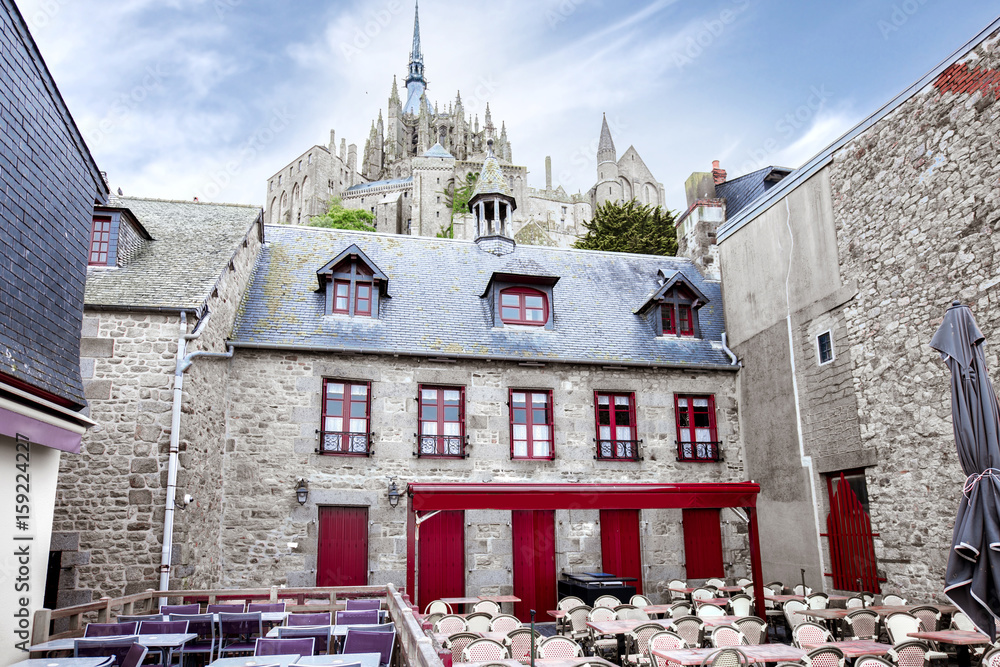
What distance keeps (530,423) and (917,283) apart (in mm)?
6840

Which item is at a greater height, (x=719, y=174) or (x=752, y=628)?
(x=719, y=174)

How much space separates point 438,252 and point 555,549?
707 cm

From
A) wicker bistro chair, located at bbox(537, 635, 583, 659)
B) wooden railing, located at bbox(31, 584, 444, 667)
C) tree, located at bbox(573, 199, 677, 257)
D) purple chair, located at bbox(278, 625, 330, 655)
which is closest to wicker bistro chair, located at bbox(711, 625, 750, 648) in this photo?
wicker bistro chair, located at bbox(537, 635, 583, 659)

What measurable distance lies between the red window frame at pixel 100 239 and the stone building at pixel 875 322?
1197 centimetres

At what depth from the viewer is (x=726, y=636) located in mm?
7816

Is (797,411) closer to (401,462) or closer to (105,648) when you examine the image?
(401,462)

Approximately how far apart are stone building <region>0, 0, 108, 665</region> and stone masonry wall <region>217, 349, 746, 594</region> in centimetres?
447

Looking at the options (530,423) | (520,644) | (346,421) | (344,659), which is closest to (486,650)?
(520,644)

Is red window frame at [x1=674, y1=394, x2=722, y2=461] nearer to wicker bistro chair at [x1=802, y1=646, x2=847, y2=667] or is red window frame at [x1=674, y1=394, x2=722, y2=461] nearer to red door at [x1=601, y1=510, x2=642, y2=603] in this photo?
red door at [x1=601, y1=510, x2=642, y2=603]

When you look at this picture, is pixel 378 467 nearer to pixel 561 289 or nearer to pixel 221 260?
pixel 221 260

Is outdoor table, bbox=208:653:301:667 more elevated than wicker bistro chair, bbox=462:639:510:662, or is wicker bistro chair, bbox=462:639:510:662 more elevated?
outdoor table, bbox=208:653:301:667

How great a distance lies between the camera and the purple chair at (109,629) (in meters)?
7.11

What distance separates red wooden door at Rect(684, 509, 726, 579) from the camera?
13953 mm

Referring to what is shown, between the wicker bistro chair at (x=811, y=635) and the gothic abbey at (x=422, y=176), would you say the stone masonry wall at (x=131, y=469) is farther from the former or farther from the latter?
the gothic abbey at (x=422, y=176)
